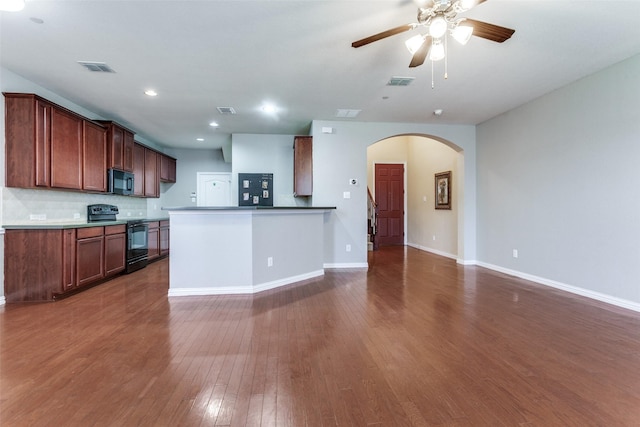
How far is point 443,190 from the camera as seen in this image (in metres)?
6.75

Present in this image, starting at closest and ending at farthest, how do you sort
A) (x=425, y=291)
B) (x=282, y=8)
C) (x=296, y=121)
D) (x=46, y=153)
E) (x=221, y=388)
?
(x=221, y=388) < (x=282, y=8) < (x=46, y=153) < (x=425, y=291) < (x=296, y=121)

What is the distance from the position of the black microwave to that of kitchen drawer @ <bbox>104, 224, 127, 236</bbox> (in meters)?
0.69

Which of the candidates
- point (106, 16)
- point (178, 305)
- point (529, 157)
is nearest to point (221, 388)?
point (178, 305)

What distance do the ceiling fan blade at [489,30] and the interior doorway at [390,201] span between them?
619 centimetres

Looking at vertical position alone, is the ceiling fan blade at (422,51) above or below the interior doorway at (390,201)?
above

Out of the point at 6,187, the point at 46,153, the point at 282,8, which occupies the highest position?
the point at 282,8

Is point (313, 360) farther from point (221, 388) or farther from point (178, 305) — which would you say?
point (178, 305)

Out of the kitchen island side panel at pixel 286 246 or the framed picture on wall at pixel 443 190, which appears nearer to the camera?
the kitchen island side panel at pixel 286 246

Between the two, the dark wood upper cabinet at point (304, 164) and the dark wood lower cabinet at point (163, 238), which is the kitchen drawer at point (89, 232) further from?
the dark wood upper cabinet at point (304, 164)

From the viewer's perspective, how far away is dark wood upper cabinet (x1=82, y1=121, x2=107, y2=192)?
170 inches

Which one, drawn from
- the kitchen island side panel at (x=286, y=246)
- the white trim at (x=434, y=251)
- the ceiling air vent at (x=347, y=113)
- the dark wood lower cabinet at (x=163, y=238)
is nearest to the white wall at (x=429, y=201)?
the white trim at (x=434, y=251)

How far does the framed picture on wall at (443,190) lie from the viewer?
653cm

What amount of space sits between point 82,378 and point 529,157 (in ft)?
18.7

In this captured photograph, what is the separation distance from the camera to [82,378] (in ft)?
6.10
